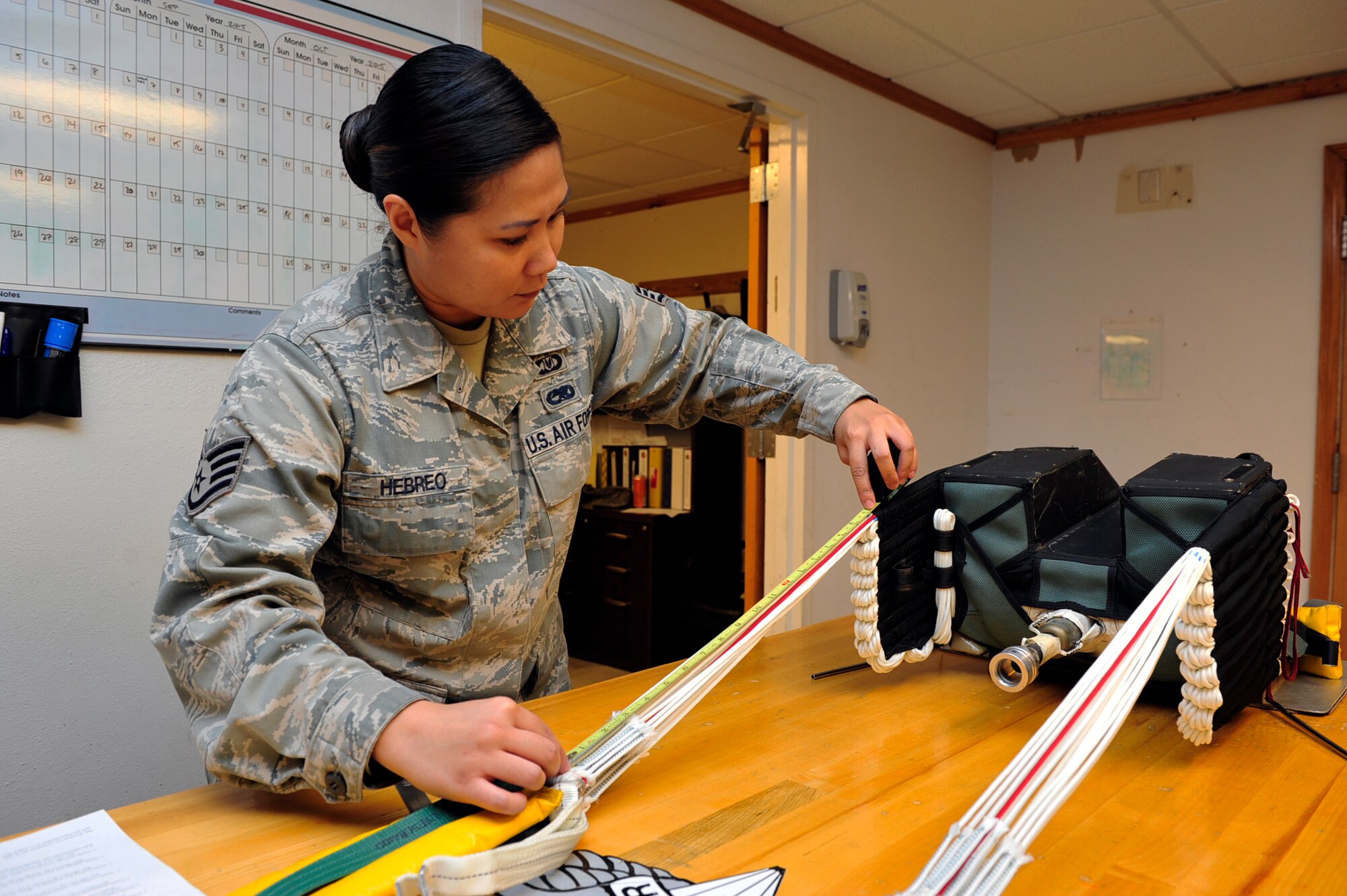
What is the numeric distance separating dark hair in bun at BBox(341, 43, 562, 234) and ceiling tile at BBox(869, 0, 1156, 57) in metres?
2.01

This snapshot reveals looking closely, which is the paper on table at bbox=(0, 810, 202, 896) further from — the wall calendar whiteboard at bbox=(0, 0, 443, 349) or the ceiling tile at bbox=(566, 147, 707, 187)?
the ceiling tile at bbox=(566, 147, 707, 187)

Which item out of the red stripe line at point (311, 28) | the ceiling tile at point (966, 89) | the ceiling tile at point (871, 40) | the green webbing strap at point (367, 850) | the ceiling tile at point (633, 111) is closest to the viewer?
the green webbing strap at point (367, 850)

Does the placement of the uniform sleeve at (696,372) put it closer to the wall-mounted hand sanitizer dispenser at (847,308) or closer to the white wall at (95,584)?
the white wall at (95,584)

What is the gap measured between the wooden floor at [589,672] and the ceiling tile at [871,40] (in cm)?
263

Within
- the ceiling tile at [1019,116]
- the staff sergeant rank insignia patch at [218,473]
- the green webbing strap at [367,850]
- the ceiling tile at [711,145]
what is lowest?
the green webbing strap at [367,850]

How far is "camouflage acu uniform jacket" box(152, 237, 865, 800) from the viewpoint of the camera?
2.61ft

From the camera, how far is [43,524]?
160 centimetres

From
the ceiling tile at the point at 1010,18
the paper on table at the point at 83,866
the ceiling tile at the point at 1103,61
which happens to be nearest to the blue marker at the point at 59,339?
the paper on table at the point at 83,866

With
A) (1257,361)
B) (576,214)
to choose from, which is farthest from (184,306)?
(576,214)

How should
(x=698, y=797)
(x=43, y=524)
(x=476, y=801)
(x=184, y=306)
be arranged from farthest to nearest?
(x=184, y=306) → (x=43, y=524) → (x=698, y=797) → (x=476, y=801)

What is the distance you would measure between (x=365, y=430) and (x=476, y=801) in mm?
427

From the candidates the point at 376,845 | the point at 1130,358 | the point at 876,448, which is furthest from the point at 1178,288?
the point at 376,845

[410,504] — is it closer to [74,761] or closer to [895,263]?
[74,761]

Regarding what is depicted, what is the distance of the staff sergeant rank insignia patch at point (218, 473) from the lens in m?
0.85
